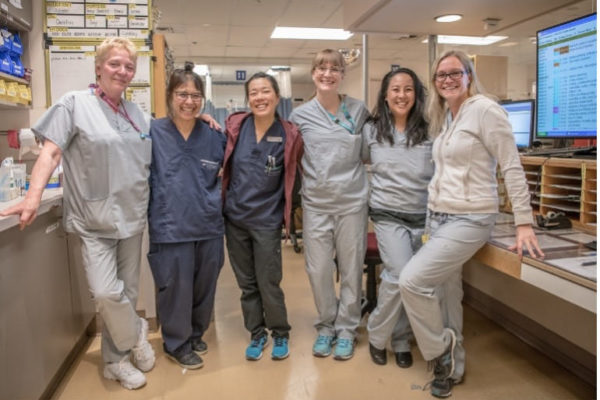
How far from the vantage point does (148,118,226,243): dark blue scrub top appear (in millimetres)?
2158

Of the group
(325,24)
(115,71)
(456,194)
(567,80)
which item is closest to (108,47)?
(115,71)

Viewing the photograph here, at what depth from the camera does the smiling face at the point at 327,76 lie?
2.26 meters

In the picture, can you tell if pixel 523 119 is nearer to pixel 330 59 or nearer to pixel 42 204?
pixel 330 59

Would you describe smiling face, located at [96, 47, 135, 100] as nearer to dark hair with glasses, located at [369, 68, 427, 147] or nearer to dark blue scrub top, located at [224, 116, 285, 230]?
dark blue scrub top, located at [224, 116, 285, 230]

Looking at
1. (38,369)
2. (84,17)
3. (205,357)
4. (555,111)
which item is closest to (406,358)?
(205,357)

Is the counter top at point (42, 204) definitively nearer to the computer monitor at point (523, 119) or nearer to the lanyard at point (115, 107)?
the lanyard at point (115, 107)

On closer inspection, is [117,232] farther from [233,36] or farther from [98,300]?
[233,36]

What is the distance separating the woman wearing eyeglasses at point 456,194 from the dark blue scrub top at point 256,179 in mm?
708

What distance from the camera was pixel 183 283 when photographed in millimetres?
2230

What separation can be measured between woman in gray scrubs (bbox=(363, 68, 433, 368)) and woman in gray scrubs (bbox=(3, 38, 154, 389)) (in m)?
1.08

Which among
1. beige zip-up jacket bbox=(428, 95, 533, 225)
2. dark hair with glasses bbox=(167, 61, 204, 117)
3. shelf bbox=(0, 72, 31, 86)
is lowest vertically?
beige zip-up jacket bbox=(428, 95, 533, 225)

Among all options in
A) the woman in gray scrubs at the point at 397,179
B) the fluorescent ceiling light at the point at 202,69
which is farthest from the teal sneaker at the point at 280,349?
the fluorescent ceiling light at the point at 202,69

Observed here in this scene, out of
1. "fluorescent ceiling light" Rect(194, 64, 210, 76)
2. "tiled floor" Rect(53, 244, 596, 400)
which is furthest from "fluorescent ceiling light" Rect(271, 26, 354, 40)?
"tiled floor" Rect(53, 244, 596, 400)

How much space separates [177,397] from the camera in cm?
209
